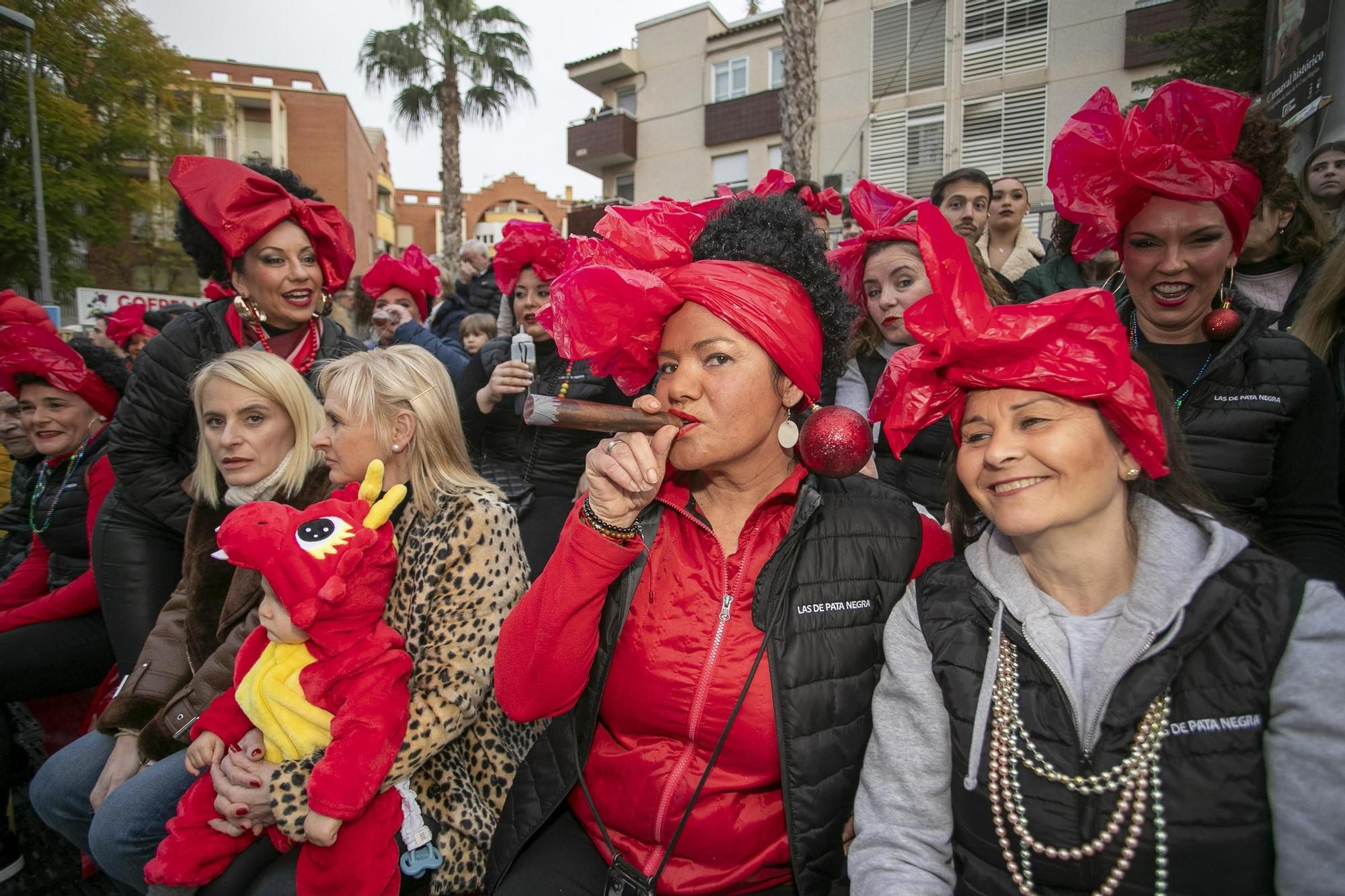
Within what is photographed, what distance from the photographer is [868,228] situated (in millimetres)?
3510

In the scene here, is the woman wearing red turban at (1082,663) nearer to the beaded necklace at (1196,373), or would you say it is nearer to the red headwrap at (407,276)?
the beaded necklace at (1196,373)

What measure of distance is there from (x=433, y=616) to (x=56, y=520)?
2813 mm

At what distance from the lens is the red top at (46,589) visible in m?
3.50

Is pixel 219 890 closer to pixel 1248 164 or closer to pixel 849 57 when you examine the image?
pixel 1248 164

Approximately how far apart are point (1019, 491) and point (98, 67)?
111ft

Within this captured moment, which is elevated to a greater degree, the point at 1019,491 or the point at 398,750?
the point at 1019,491

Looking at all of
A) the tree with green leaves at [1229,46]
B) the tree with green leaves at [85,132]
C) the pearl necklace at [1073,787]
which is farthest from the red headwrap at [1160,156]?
the tree with green leaves at [85,132]

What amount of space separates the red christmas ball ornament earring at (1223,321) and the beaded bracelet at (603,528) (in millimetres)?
2143

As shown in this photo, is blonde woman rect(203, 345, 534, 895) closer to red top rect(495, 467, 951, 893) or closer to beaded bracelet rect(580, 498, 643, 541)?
red top rect(495, 467, 951, 893)

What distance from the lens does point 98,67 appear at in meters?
24.7

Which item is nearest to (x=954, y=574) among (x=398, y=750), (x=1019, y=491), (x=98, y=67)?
(x=1019, y=491)

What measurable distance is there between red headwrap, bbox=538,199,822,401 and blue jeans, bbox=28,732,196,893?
6.72 ft

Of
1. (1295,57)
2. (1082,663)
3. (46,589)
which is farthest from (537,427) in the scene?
(1295,57)

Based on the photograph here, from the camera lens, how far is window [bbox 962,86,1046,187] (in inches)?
653
